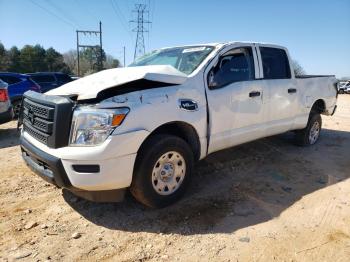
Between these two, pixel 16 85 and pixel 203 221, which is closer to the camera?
pixel 203 221

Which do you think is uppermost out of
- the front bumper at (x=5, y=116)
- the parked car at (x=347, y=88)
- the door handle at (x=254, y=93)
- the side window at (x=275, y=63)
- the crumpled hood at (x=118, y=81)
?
the side window at (x=275, y=63)

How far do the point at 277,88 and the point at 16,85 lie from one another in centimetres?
853

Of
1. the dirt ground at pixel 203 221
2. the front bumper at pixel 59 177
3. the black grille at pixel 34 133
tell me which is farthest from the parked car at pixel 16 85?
the front bumper at pixel 59 177

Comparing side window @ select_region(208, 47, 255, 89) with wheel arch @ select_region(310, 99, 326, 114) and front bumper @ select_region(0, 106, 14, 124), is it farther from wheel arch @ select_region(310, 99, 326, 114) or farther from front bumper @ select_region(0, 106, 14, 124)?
front bumper @ select_region(0, 106, 14, 124)

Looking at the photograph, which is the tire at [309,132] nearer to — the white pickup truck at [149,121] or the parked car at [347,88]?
the white pickup truck at [149,121]

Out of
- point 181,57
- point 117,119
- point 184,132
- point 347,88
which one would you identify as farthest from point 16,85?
point 347,88

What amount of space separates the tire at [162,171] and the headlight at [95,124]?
45 centimetres

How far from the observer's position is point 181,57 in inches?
180

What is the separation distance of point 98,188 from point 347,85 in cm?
4230

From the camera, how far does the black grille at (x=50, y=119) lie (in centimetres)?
314

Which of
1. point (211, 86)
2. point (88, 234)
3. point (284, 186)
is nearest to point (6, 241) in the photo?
point (88, 234)

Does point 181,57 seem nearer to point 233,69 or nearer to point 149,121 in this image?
point 233,69

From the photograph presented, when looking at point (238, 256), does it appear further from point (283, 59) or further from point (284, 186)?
point (283, 59)

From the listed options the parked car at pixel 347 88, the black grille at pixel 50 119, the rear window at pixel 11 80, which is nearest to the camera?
the black grille at pixel 50 119
